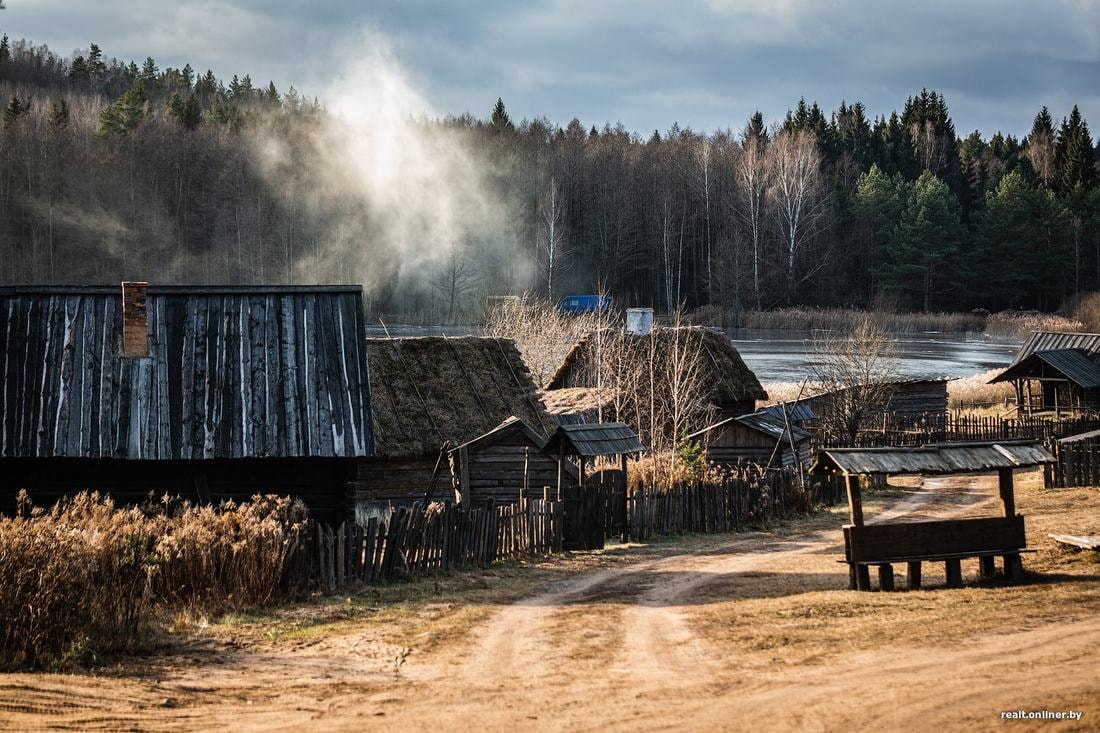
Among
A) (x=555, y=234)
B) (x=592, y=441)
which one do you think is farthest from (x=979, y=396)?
(x=555, y=234)

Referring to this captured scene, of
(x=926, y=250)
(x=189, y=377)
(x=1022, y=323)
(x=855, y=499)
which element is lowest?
(x=855, y=499)

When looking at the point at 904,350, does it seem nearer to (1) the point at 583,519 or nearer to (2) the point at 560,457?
(2) the point at 560,457

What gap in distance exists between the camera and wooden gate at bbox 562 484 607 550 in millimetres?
18484

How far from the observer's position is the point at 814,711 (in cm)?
870

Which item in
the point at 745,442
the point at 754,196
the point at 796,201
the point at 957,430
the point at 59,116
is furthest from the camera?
the point at 754,196

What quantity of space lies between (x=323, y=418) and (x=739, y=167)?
82.5 meters

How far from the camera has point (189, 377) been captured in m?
17.0

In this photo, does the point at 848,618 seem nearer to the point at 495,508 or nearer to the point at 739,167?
the point at 495,508

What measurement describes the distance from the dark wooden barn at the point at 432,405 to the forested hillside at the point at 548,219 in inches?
1994

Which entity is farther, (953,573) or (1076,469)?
(1076,469)

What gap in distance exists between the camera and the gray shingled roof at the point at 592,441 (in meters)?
18.6

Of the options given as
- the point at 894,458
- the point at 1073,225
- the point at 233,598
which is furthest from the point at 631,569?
the point at 1073,225

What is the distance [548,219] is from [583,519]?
6814 centimetres

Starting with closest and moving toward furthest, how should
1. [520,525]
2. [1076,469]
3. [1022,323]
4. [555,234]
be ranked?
[520,525], [1076,469], [1022,323], [555,234]
